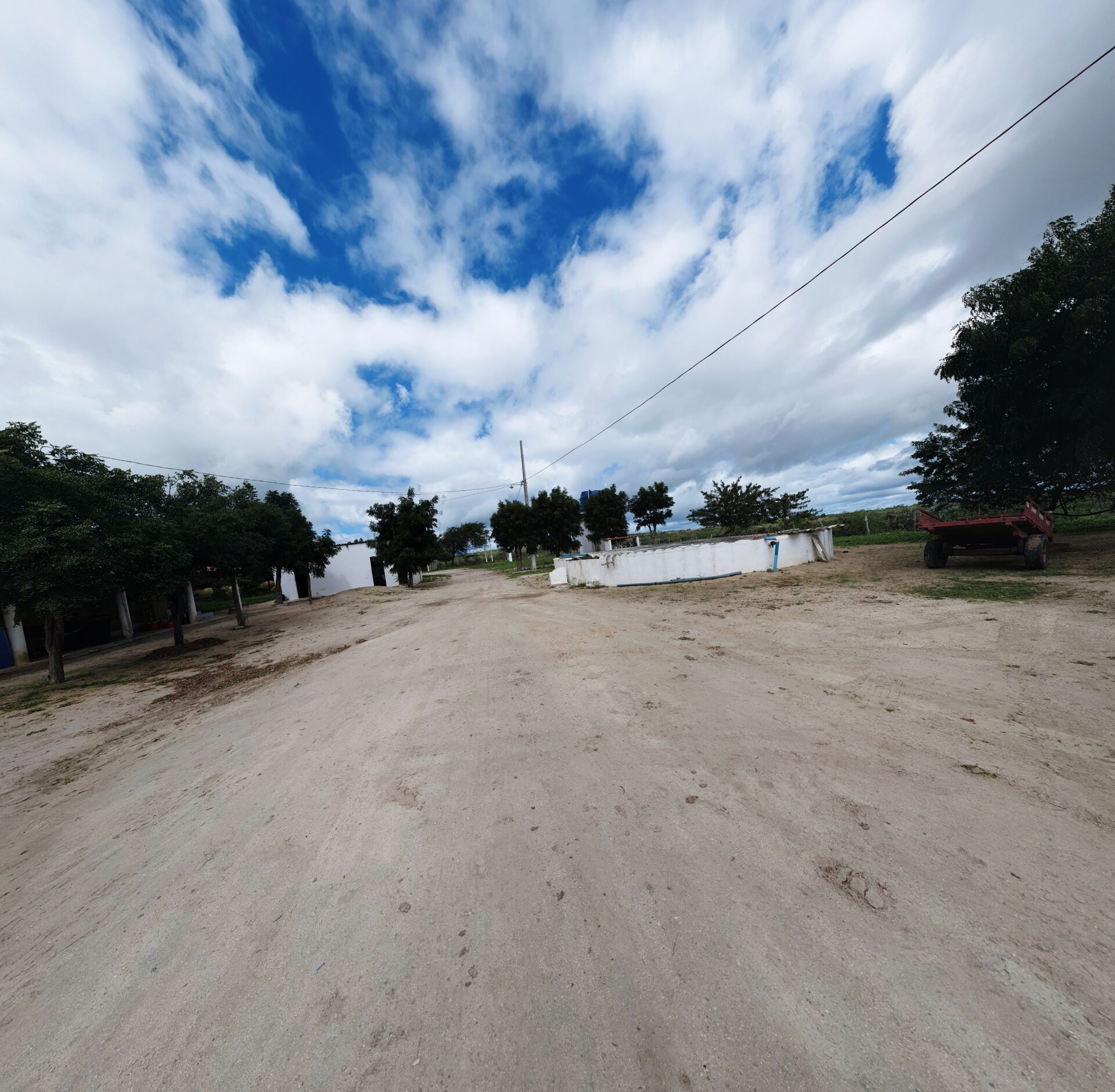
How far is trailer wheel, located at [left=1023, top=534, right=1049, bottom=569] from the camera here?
9.12 metres

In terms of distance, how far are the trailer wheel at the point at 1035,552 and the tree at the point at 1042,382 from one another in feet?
14.2

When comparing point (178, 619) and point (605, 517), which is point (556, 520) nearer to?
point (605, 517)

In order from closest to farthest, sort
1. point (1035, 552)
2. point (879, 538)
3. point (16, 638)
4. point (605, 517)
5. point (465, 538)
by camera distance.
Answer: point (1035, 552) → point (16, 638) → point (879, 538) → point (605, 517) → point (465, 538)

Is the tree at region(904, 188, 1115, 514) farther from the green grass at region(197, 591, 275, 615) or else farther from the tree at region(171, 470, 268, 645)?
the green grass at region(197, 591, 275, 615)

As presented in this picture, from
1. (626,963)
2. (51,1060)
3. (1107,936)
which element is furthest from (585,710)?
(51,1060)

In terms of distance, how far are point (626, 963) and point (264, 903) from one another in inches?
79.4

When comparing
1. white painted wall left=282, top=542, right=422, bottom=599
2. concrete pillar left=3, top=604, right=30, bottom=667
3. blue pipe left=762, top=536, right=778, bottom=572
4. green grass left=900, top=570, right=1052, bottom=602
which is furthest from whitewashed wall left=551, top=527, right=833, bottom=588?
white painted wall left=282, top=542, right=422, bottom=599

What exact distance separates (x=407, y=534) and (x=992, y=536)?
26.4m

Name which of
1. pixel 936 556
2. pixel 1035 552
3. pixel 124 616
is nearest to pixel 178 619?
pixel 124 616

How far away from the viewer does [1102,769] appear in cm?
268

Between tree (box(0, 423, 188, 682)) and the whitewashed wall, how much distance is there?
1312 centimetres

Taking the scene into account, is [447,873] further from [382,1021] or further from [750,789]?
[750,789]

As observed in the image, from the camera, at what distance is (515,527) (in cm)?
3133

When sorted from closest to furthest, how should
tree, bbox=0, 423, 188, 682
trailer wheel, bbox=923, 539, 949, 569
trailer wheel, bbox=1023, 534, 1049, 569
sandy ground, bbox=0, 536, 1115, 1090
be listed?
1. sandy ground, bbox=0, 536, 1115, 1090
2. tree, bbox=0, 423, 188, 682
3. trailer wheel, bbox=1023, 534, 1049, 569
4. trailer wheel, bbox=923, 539, 949, 569
